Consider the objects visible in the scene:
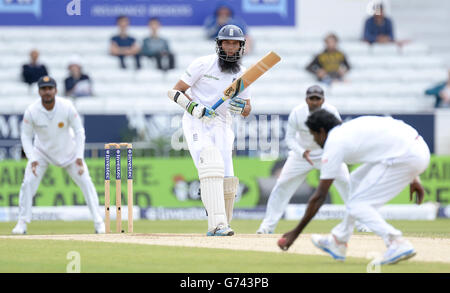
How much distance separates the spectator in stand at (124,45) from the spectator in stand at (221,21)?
151 cm

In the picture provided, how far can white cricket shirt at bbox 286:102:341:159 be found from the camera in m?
11.3

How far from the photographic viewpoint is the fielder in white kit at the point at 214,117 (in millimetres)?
9031

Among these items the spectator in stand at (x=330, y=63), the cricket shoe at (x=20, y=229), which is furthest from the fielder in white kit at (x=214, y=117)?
the spectator in stand at (x=330, y=63)

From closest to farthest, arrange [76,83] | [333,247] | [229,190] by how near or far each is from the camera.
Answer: [333,247]
[229,190]
[76,83]

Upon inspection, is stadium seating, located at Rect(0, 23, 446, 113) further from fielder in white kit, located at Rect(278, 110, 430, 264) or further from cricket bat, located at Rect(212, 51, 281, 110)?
fielder in white kit, located at Rect(278, 110, 430, 264)

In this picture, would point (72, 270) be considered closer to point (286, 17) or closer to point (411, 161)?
point (411, 161)

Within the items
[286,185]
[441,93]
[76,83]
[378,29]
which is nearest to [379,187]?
[286,185]

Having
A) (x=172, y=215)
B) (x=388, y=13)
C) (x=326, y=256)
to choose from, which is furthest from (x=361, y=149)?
(x=388, y=13)

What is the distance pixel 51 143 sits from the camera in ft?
39.2

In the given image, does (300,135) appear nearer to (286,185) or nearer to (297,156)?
(297,156)

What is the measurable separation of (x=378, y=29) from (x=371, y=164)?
13.8 metres

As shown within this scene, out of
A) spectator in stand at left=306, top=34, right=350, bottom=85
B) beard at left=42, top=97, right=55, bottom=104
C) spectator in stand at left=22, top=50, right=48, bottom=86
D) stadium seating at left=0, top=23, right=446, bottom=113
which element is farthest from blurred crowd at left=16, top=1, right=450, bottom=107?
beard at left=42, top=97, right=55, bottom=104

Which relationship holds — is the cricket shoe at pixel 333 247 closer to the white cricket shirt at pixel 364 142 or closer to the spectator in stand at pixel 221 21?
the white cricket shirt at pixel 364 142

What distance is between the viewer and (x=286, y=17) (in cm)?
2077
